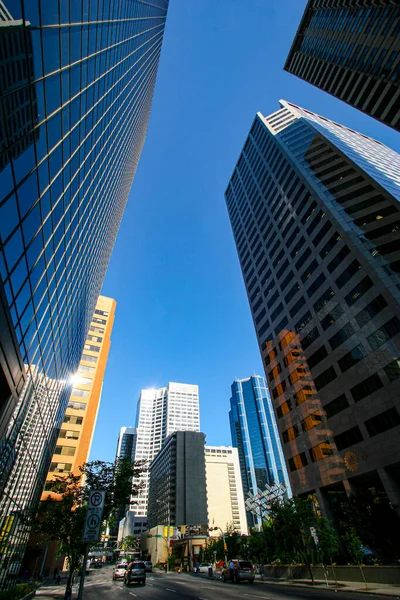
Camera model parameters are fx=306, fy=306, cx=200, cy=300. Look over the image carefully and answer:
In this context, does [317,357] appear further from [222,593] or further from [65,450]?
[65,450]

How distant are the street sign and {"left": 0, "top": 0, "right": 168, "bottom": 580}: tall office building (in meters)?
6.26

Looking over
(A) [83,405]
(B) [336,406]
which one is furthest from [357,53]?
(A) [83,405]

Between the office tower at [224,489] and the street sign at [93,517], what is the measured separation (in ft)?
586

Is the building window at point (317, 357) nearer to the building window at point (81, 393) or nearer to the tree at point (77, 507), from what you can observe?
the tree at point (77, 507)

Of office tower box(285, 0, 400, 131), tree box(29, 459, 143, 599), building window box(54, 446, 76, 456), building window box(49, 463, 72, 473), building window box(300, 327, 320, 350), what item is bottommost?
tree box(29, 459, 143, 599)

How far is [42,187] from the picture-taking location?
14.0 metres

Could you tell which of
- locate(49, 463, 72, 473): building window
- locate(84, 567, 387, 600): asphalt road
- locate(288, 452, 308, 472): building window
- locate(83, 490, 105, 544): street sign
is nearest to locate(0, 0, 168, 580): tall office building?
locate(83, 490, 105, 544): street sign

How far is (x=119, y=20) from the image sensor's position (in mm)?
30484

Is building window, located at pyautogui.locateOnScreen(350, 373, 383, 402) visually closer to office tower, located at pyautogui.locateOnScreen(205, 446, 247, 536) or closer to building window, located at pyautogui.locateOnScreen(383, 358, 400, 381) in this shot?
building window, located at pyautogui.locateOnScreen(383, 358, 400, 381)

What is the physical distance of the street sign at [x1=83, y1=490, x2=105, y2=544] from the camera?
930cm

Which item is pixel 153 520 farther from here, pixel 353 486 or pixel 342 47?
pixel 342 47

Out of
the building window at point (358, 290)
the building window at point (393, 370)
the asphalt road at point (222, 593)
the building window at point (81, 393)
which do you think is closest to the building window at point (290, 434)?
the building window at point (393, 370)

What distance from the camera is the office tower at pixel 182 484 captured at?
414 ft

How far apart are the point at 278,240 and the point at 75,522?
59.5 m
